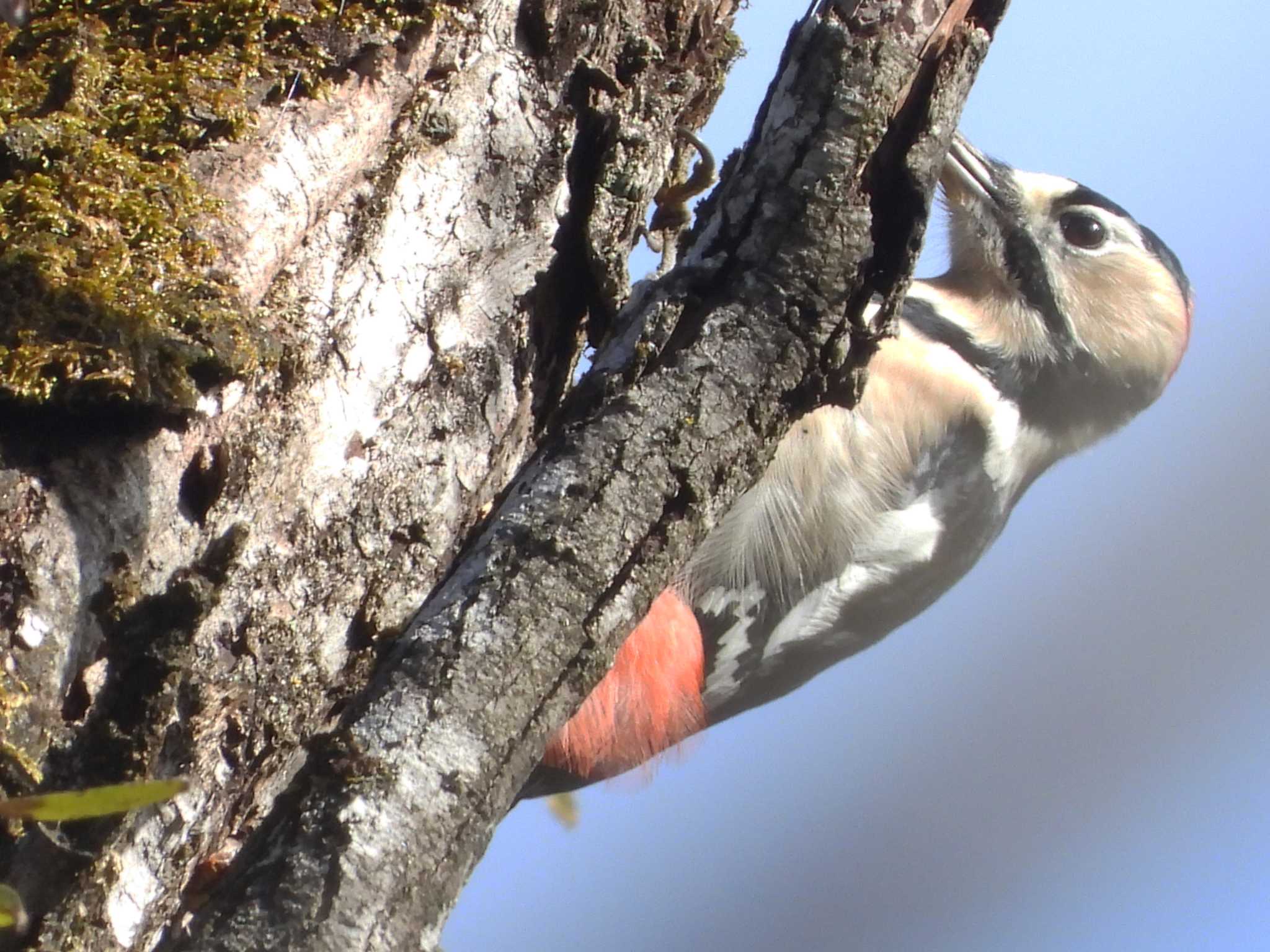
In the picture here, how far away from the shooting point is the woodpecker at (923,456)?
2947 mm

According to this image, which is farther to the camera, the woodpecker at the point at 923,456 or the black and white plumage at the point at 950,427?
the black and white plumage at the point at 950,427

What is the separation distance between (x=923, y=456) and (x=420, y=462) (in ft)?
7.44

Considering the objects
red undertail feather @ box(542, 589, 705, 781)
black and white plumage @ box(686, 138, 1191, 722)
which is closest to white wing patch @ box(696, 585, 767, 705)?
black and white plumage @ box(686, 138, 1191, 722)

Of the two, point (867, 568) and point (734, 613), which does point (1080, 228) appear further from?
point (734, 613)

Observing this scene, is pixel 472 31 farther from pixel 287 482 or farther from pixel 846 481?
pixel 846 481

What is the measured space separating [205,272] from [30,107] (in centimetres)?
23

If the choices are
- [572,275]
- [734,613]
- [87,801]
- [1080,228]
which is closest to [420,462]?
[572,275]

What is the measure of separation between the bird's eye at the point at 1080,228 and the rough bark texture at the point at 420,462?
287 centimetres

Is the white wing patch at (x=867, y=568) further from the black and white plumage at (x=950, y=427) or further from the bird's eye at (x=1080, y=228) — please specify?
the bird's eye at (x=1080, y=228)

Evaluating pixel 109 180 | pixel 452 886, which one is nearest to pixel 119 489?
pixel 109 180

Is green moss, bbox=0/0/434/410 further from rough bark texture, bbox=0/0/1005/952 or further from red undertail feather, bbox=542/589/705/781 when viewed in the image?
red undertail feather, bbox=542/589/705/781

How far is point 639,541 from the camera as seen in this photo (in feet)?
3.61

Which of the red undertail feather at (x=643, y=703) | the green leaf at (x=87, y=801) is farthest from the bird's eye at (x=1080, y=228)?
the green leaf at (x=87, y=801)

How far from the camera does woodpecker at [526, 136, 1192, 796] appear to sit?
295cm
